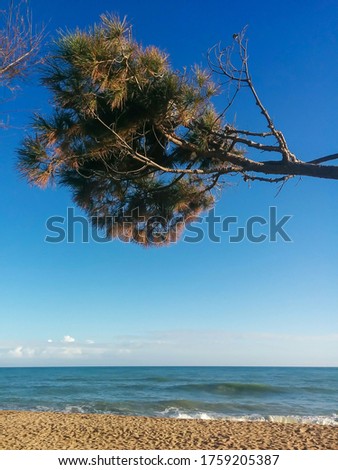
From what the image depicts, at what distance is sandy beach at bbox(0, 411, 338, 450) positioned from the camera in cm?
725

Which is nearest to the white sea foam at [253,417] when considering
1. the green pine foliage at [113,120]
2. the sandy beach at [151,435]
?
the sandy beach at [151,435]

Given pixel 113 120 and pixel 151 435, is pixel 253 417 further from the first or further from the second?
pixel 113 120

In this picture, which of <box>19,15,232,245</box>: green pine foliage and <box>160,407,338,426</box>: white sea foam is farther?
<box>160,407,338,426</box>: white sea foam

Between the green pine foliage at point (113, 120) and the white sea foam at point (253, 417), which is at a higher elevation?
the green pine foliage at point (113, 120)

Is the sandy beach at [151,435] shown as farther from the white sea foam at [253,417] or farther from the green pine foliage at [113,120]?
the green pine foliage at [113,120]

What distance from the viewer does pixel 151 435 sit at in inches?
328

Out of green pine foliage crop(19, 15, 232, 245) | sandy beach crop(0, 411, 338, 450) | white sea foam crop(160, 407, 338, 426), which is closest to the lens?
green pine foliage crop(19, 15, 232, 245)

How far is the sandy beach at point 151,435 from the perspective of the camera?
725 cm

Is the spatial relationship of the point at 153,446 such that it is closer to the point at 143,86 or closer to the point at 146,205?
the point at 146,205

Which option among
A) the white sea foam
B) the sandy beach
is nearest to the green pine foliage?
the sandy beach

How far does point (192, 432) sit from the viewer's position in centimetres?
872

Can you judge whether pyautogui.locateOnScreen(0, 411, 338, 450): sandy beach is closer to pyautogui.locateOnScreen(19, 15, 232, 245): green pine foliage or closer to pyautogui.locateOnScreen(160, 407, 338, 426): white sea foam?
pyautogui.locateOnScreen(160, 407, 338, 426): white sea foam

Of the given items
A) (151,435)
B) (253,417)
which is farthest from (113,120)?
(253,417)
